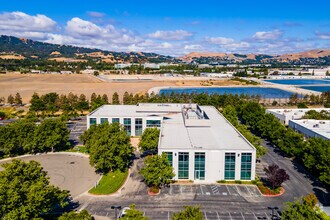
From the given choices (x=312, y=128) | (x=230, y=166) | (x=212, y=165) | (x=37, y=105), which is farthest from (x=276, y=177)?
(x=37, y=105)

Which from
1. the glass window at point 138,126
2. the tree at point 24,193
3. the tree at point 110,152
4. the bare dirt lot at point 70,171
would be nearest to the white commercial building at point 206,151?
the tree at point 110,152

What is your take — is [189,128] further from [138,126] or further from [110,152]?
[110,152]

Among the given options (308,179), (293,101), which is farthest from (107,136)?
(293,101)

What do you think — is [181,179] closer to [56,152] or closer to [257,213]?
[257,213]

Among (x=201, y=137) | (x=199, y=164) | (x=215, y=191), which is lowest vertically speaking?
(x=215, y=191)

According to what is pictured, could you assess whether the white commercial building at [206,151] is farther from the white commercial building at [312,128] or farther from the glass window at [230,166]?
the white commercial building at [312,128]

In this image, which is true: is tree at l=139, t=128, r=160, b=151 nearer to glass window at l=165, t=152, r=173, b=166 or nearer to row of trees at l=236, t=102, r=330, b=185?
glass window at l=165, t=152, r=173, b=166
